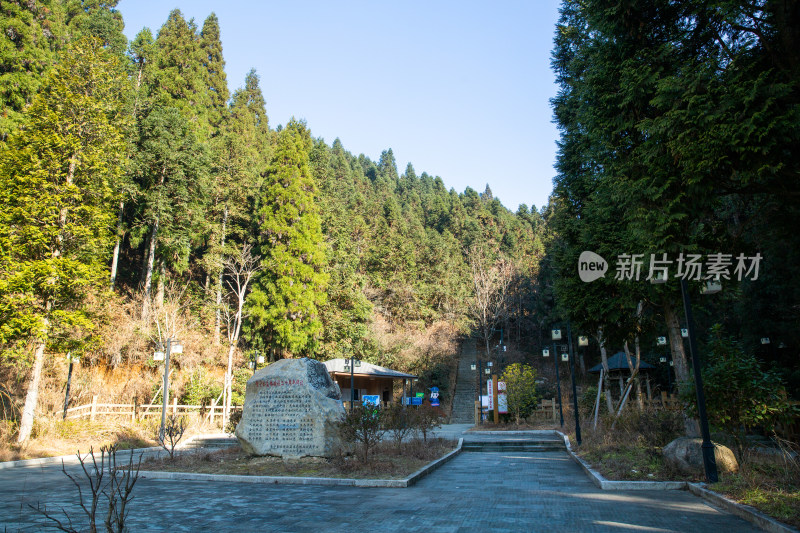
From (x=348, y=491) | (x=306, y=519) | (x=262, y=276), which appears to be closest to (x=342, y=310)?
(x=262, y=276)

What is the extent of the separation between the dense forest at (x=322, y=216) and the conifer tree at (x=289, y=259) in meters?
0.13

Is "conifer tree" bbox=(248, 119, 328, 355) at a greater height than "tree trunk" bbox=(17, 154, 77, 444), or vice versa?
"conifer tree" bbox=(248, 119, 328, 355)

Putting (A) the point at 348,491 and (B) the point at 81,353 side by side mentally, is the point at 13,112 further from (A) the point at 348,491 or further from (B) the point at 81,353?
(A) the point at 348,491

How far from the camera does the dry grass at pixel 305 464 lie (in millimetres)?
8961

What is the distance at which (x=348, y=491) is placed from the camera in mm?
7613

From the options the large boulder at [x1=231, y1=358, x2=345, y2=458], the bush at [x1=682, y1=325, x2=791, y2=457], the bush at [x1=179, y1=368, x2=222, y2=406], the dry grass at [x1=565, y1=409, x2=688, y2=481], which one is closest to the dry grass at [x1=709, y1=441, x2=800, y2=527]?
the bush at [x1=682, y1=325, x2=791, y2=457]

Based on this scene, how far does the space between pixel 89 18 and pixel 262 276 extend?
72.4 feet

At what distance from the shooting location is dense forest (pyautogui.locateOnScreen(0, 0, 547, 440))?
14.7 m

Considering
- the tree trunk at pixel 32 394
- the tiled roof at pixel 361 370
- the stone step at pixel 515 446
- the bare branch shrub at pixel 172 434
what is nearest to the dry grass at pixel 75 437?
the tree trunk at pixel 32 394

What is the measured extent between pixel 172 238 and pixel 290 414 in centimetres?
1700

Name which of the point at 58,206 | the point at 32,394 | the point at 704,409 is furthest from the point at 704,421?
the point at 58,206

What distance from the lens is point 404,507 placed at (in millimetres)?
6176

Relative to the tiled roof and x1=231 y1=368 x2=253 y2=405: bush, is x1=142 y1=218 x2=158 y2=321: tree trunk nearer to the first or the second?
x1=231 y1=368 x2=253 y2=405: bush

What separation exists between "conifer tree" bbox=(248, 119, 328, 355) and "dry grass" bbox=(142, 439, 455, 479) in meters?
14.1
